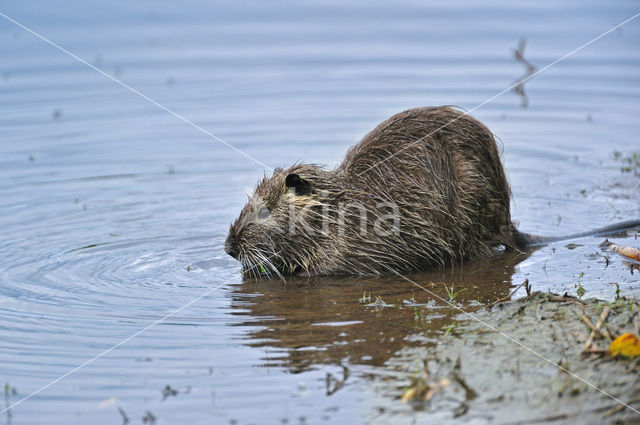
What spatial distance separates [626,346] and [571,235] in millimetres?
2419

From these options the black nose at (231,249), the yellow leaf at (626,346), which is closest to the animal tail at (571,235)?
the black nose at (231,249)

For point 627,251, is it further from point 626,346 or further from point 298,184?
point 298,184

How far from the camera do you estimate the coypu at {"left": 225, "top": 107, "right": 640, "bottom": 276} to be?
505 cm

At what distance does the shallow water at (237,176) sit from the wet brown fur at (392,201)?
0.18m

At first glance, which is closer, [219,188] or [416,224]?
[416,224]

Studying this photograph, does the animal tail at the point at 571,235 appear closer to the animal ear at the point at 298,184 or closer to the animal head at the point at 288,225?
the animal head at the point at 288,225

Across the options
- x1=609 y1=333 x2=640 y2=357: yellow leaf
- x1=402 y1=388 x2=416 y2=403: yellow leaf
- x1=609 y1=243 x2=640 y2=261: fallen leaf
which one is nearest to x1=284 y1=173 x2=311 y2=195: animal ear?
x1=609 y1=243 x2=640 y2=261: fallen leaf

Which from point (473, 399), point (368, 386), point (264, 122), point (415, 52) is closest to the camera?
point (473, 399)

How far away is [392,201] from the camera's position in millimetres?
5031

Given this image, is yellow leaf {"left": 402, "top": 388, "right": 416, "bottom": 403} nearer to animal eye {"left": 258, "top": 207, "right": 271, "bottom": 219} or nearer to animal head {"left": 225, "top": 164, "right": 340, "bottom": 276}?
animal head {"left": 225, "top": 164, "right": 340, "bottom": 276}

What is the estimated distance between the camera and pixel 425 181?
199 inches

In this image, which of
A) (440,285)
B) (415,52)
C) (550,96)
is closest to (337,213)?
(440,285)

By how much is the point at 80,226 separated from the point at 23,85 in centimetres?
482

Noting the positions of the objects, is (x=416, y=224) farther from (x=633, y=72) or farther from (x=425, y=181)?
(x=633, y=72)
